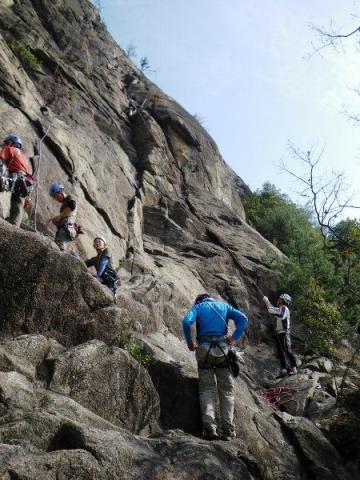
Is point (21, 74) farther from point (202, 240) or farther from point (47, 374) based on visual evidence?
point (47, 374)

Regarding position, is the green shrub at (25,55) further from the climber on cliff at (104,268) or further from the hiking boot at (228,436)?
the hiking boot at (228,436)

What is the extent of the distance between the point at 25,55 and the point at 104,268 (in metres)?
10.5

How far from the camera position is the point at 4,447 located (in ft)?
13.9

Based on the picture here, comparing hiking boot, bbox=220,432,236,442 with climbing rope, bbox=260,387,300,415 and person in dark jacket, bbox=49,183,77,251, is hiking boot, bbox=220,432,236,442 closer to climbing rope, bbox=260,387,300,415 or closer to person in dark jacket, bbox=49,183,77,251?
climbing rope, bbox=260,387,300,415

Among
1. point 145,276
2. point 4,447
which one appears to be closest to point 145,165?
point 145,276

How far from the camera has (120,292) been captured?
10297 mm

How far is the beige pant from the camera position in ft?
23.7

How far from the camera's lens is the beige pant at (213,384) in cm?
721

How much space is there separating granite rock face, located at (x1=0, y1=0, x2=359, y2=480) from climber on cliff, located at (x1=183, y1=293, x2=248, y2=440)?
0.39 m

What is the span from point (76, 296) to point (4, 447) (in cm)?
361

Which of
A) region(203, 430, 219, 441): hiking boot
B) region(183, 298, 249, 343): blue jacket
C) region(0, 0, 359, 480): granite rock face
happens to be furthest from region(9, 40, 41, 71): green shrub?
region(203, 430, 219, 441): hiking boot

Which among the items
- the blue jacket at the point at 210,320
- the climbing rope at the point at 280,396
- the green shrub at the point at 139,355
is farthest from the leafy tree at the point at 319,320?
the green shrub at the point at 139,355

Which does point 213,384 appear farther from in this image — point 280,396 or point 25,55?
point 25,55

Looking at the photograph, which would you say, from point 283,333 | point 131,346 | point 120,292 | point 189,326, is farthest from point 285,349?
point 131,346
